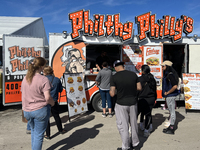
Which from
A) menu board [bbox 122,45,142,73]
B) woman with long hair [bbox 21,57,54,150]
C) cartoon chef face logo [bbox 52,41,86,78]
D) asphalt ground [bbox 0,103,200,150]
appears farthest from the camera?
menu board [bbox 122,45,142,73]

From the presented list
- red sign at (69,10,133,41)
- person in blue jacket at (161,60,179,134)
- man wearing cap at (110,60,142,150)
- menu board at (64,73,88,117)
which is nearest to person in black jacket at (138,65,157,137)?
person in blue jacket at (161,60,179,134)

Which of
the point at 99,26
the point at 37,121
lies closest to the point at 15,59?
the point at 99,26

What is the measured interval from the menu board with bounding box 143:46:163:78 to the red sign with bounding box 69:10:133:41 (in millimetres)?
835

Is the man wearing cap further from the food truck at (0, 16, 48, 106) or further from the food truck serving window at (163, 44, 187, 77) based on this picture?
the food truck serving window at (163, 44, 187, 77)

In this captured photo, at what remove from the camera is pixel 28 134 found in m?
4.18

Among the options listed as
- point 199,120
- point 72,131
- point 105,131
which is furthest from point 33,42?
point 199,120

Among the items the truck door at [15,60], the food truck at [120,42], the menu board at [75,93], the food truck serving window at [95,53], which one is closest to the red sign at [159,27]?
the food truck at [120,42]

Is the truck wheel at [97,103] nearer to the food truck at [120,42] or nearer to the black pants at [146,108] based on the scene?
the food truck at [120,42]

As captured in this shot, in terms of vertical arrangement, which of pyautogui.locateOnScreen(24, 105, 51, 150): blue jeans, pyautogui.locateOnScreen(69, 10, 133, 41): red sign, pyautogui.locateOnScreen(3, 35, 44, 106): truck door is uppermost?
pyautogui.locateOnScreen(69, 10, 133, 41): red sign

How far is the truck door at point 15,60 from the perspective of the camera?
5.57m

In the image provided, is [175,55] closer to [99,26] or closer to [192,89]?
[192,89]

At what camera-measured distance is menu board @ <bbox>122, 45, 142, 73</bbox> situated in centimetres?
620

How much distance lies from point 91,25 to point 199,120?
15.4 feet

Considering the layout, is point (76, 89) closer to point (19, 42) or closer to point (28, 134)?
point (28, 134)
